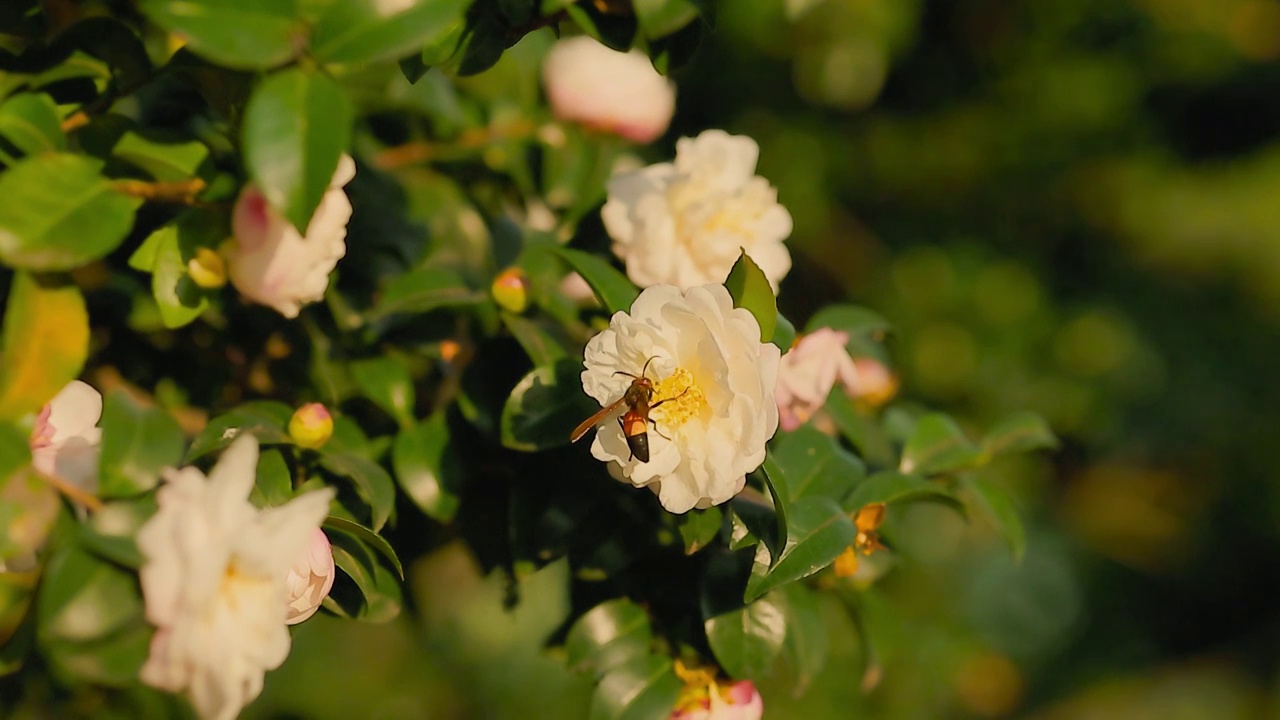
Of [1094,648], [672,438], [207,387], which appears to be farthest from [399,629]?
[1094,648]

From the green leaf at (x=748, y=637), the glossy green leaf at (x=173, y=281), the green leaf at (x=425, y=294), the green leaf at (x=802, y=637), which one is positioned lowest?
the green leaf at (x=802, y=637)

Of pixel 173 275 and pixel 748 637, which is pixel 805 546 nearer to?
pixel 748 637

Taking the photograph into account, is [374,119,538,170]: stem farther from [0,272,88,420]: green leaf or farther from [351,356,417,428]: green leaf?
[0,272,88,420]: green leaf

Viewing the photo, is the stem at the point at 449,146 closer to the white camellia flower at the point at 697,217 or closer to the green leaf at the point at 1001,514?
the white camellia flower at the point at 697,217

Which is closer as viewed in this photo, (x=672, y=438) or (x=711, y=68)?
(x=672, y=438)

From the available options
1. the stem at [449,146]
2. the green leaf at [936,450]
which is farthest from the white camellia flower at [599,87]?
the green leaf at [936,450]

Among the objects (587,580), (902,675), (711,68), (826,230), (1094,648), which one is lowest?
(1094,648)

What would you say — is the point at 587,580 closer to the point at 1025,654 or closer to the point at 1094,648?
the point at 1025,654
